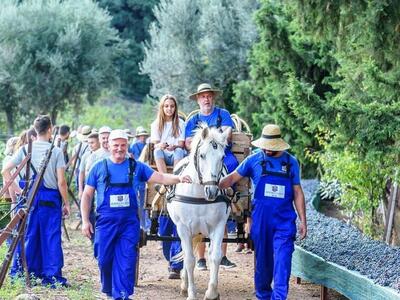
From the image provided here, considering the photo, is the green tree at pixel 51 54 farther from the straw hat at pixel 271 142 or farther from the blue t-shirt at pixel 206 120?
the straw hat at pixel 271 142

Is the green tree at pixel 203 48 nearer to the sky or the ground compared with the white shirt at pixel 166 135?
nearer to the sky

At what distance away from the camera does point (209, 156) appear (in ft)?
35.8

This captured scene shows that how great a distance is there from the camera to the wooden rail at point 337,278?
9742mm

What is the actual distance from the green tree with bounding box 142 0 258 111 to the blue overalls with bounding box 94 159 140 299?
70.6 ft

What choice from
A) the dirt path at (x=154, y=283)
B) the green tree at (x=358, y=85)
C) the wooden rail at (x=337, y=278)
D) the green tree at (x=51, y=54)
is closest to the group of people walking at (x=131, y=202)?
the dirt path at (x=154, y=283)

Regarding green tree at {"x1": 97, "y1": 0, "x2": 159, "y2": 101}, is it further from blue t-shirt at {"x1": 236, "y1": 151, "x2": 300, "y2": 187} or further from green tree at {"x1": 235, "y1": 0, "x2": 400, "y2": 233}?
blue t-shirt at {"x1": 236, "y1": 151, "x2": 300, "y2": 187}

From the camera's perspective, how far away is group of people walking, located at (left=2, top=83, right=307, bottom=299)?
10773mm

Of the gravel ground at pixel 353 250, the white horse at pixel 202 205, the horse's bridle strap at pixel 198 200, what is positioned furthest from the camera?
the horse's bridle strap at pixel 198 200

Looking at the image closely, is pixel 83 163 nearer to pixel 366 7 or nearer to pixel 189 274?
pixel 189 274

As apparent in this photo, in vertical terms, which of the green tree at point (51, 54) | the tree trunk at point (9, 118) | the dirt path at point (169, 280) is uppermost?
the green tree at point (51, 54)

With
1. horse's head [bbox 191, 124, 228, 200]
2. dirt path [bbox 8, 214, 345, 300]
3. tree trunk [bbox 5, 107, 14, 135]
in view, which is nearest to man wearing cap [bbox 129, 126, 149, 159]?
dirt path [bbox 8, 214, 345, 300]

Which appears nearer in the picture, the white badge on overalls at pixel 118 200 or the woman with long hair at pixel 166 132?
the white badge on overalls at pixel 118 200

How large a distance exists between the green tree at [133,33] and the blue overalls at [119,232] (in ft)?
116

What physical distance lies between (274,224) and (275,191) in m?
0.40
